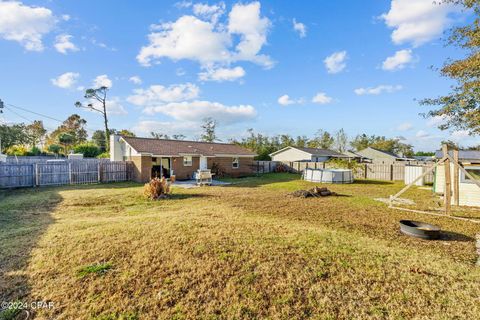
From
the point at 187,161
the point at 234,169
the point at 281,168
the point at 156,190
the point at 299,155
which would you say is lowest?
the point at 156,190

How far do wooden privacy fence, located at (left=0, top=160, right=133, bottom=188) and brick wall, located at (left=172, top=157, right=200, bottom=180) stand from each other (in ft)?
11.1

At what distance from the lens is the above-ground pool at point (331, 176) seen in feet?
61.7

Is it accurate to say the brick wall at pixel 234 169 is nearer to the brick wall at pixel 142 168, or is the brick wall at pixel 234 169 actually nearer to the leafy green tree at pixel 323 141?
the brick wall at pixel 142 168

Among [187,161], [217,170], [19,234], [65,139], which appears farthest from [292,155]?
[65,139]

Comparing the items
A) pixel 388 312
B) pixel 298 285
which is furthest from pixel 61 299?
pixel 388 312

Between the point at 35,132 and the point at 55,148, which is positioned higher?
the point at 35,132

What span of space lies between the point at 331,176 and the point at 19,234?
18000 millimetres

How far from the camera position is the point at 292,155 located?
1444 inches

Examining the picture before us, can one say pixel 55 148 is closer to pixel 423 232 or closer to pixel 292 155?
pixel 292 155

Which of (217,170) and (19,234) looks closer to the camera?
(19,234)

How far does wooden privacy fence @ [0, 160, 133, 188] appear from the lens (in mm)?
14750

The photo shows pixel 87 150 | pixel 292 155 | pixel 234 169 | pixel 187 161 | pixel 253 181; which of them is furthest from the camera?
pixel 87 150

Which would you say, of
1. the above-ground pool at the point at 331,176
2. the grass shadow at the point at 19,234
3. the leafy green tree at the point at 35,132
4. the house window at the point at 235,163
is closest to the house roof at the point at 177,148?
the house window at the point at 235,163

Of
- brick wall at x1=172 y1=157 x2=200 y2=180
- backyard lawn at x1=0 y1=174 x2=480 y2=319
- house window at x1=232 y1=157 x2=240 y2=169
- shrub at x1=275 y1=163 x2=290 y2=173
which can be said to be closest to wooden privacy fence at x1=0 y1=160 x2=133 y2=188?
brick wall at x1=172 y1=157 x2=200 y2=180
